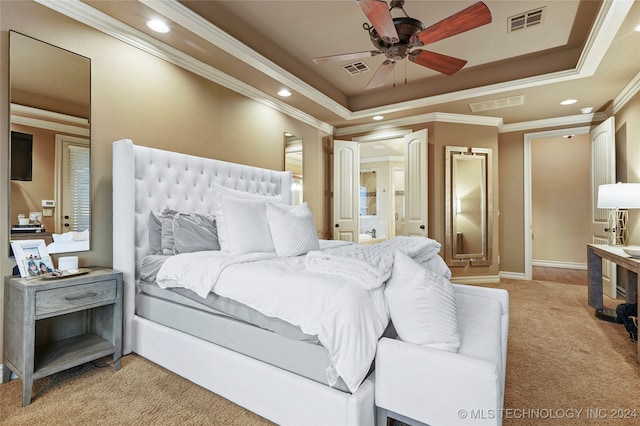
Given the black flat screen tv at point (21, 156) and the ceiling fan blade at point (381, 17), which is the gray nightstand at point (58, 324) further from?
the ceiling fan blade at point (381, 17)

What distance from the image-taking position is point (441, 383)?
1243 mm

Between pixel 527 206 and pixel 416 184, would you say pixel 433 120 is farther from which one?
pixel 527 206

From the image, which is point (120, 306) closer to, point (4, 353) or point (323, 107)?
point (4, 353)

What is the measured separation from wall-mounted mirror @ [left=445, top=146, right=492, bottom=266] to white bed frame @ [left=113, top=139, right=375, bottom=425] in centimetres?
283

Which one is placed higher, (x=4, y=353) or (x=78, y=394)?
(x=4, y=353)

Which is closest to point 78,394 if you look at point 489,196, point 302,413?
point 302,413

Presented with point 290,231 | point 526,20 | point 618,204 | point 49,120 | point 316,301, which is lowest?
point 316,301

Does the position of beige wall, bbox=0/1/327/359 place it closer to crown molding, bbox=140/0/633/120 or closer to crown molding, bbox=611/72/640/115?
crown molding, bbox=140/0/633/120

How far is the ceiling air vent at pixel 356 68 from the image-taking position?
389cm

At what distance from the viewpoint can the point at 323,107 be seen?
4422 mm

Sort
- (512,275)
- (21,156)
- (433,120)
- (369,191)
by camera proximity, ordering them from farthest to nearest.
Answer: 1. (369,191)
2. (512,275)
3. (433,120)
4. (21,156)

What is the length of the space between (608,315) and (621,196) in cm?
120

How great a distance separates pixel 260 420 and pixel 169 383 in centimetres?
71

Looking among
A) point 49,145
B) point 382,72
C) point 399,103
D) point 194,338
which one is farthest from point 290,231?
point 399,103
